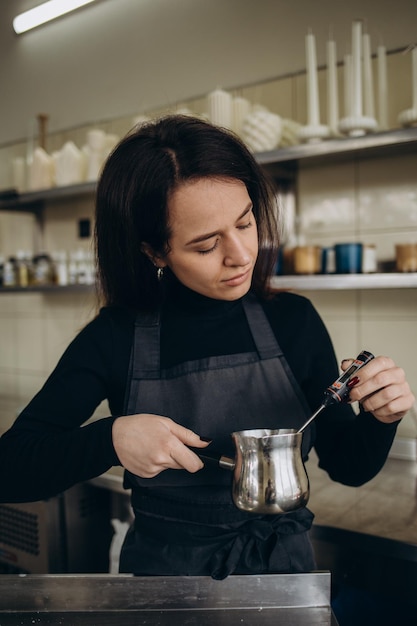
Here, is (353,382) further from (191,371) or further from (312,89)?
(312,89)

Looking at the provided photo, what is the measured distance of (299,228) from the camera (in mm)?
2285

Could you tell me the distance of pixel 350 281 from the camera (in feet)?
6.14

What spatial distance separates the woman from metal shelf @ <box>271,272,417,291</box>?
0.56 m

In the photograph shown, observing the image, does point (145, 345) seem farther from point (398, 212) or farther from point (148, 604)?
point (398, 212)

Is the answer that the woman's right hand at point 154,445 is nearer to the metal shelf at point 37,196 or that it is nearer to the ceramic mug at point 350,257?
the ceramic mug at point 350,257

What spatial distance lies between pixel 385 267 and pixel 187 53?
1314 millimetres

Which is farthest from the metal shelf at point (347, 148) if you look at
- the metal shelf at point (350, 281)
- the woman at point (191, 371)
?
the woman at point (191, 371)

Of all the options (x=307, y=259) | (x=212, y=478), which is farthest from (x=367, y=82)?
(x=212, y=478)

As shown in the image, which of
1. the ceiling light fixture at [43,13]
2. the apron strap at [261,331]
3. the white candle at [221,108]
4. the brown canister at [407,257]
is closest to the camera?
the apron strap at [261,331]

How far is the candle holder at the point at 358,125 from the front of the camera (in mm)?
1828

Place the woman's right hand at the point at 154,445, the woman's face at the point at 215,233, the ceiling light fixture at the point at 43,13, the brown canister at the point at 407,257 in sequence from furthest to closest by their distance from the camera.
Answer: the ceiling light fixture at the point at 43,13 < the brown canister at the point at 407,257 < the woman's face at the point at 215,233 < the woman's right hand at the point at 154,445

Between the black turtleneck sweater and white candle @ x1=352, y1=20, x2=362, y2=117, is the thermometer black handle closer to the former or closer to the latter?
the black turtleneck sweater

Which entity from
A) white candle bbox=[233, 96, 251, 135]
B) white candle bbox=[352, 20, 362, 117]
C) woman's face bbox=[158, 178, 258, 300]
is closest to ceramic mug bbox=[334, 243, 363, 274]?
white candle bbox=[352, 20, 362, 117]

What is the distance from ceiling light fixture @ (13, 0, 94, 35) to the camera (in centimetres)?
276
